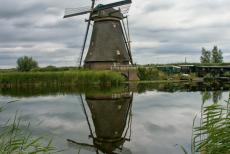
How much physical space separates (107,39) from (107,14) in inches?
92.4

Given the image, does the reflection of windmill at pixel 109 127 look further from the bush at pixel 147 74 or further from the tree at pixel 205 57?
the tree at pixel 205 57

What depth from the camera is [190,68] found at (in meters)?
40.7

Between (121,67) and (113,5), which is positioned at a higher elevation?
(113,5)

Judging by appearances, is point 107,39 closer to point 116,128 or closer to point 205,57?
point 116,128

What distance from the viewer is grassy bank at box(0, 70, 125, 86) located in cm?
2614

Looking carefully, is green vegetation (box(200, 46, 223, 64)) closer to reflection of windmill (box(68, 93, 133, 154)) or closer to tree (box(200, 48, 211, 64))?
tree (box(200, 48, 211, 64))

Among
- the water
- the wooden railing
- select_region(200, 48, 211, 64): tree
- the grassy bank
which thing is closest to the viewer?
the water

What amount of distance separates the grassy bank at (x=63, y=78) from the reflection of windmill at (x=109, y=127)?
11706 mm

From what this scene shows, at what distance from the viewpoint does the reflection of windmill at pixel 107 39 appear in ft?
96.5

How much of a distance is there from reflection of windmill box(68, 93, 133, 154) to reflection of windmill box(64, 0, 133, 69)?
49.9ft

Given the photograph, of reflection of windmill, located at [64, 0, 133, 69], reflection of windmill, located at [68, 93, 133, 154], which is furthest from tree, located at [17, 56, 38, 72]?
reflection of windmill, located at [68, 93, 133, 154]

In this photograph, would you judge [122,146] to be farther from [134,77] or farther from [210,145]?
[134,77]

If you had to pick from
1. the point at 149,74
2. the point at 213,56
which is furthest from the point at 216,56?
the point at 149,74

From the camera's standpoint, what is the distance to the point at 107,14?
29.6 metres
